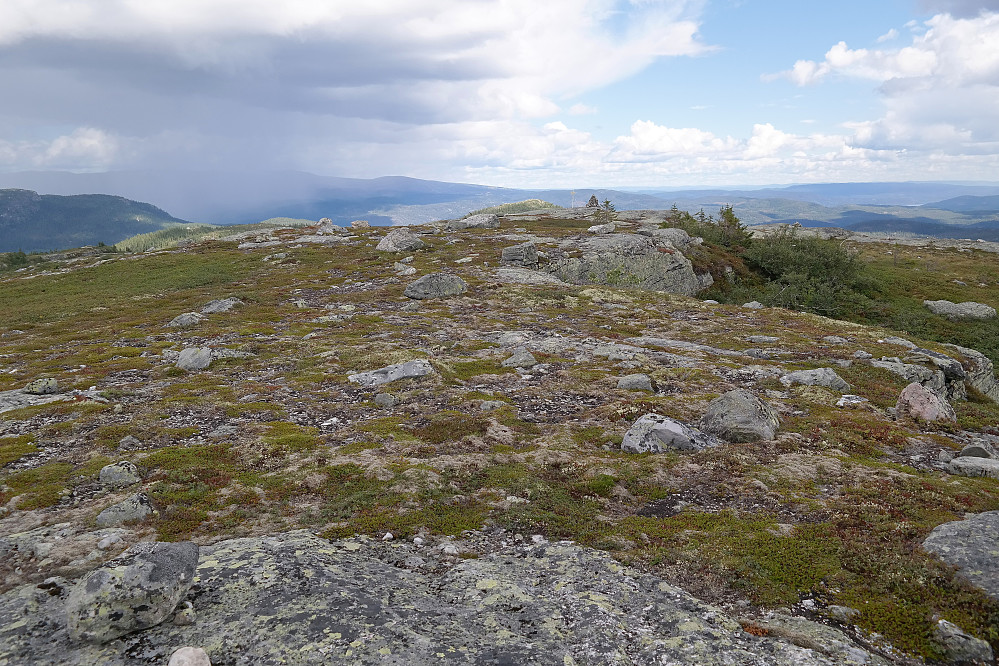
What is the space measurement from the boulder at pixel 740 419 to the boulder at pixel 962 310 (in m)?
55.1

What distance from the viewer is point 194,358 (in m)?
29.0

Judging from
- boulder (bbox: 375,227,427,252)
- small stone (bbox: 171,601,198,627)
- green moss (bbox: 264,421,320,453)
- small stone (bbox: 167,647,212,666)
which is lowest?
green moss (bbox: 264,421,320,453)

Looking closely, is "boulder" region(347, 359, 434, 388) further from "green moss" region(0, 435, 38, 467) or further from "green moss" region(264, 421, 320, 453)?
"green moss" region(0, 435, 38, 467)

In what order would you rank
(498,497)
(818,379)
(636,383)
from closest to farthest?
(498,497) → (636,383) → (818,379)

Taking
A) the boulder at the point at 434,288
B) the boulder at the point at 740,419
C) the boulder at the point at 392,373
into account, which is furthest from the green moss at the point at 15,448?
the boulder at the point at 434,288

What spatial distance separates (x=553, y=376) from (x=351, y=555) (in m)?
17.0

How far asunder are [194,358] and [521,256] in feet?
144

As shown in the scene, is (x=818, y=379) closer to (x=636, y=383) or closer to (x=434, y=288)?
(x=636, y=383)

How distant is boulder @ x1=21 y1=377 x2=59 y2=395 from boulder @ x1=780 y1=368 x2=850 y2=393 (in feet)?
126

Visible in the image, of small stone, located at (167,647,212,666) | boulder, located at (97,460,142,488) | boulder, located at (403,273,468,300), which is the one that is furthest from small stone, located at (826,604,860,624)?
boulder, located at (403,273,468,300)

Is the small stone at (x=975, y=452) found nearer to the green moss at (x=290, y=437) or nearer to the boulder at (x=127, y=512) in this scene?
the green moss at (x=290, y=437)

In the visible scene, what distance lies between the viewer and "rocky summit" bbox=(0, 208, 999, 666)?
8.22 m

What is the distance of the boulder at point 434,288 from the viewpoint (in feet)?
163

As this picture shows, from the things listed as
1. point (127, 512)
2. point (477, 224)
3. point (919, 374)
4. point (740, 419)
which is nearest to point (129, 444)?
point (127, 512)
